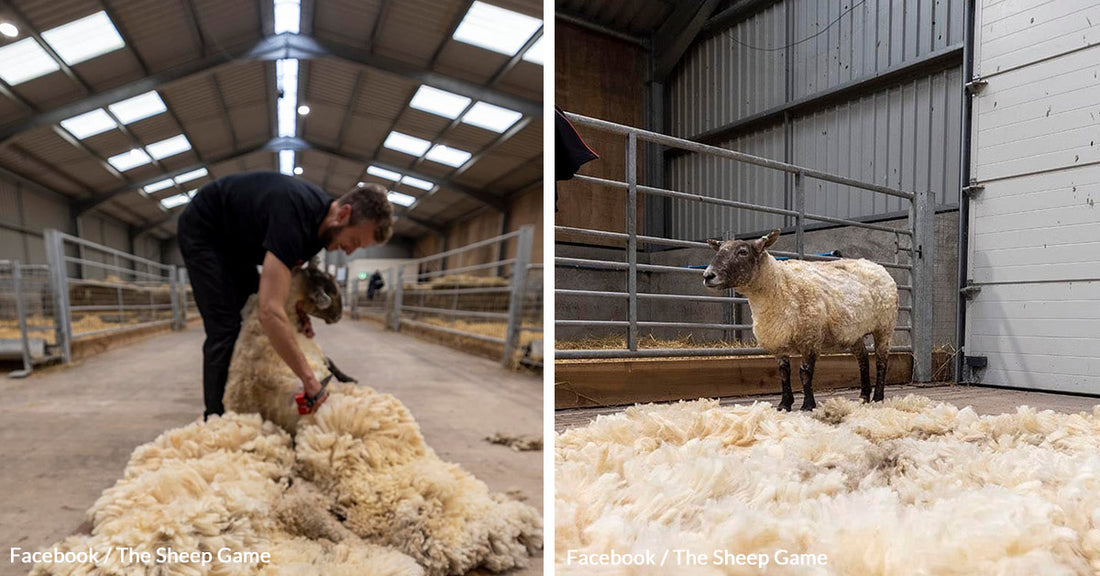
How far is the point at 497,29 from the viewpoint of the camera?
2.90 feet

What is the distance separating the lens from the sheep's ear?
86 centimetres

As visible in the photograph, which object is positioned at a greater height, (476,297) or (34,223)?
(34,223)

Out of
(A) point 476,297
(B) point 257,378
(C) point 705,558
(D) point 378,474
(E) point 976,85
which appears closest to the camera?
(C) point 705,558

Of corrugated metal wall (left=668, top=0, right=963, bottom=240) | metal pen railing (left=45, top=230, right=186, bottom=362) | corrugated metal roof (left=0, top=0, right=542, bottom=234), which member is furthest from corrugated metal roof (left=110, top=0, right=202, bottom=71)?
corrugated metal wall (left=668, top=0, right=963, bottom=240)

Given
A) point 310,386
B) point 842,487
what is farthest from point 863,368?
point 310,386

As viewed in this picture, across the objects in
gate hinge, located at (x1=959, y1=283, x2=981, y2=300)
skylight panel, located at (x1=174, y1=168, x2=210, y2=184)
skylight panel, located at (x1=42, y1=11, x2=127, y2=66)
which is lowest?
gate hinge, located at (x1=959, y1=283, x2=981, y2=300)

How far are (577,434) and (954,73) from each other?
1.59 ft

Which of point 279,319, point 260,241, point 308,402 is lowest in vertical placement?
point 308,402

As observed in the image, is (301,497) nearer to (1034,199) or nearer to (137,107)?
(137,107)

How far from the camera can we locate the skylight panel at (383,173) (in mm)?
831

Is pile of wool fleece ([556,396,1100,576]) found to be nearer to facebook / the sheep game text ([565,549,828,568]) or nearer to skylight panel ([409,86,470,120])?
facebook / the sheep game text ([565,549,828,568])

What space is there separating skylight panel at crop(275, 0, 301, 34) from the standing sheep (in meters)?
0.59

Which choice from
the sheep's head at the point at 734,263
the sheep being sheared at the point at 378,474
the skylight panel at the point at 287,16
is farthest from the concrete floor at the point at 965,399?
the skylight panel at the point at 287,16

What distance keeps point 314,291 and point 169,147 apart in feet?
0.91
